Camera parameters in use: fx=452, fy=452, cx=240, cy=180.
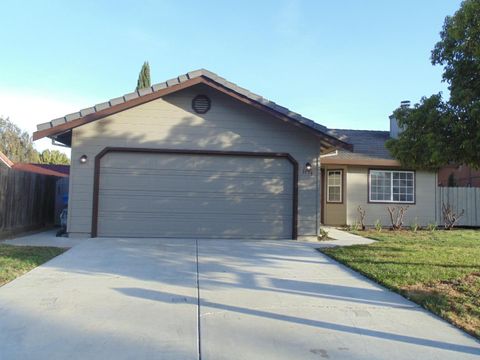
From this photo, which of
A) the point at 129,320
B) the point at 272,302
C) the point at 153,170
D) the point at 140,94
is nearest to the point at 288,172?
the point at 153,170

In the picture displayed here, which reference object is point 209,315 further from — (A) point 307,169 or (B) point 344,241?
(B) point 344,241

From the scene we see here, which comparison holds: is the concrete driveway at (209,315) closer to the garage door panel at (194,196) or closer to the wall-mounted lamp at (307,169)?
the garage door panel at (194,196)

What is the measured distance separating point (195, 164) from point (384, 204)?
906 cm

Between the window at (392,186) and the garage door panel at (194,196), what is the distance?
674cm

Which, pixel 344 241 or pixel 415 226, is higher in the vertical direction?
pixel 415 226

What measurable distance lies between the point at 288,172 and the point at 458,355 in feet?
27.9

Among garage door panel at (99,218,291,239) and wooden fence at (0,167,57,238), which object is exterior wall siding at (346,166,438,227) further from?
wooden fence at (0,167,57,238)

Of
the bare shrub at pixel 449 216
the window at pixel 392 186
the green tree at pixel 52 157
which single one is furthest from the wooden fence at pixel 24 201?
the green tree at pixel 52 157

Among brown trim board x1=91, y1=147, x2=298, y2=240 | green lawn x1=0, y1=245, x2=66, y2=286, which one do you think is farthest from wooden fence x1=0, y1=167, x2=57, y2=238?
brown trim board x1=91, y1=147, x2=298, y2=240

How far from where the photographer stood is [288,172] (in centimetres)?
1260

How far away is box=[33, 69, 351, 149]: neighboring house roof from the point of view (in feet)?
36.7

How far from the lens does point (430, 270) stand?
8.23 metres

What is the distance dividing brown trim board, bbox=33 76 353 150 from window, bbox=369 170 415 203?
6.54m

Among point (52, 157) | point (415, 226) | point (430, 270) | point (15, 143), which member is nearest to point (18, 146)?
point (15, 143)
